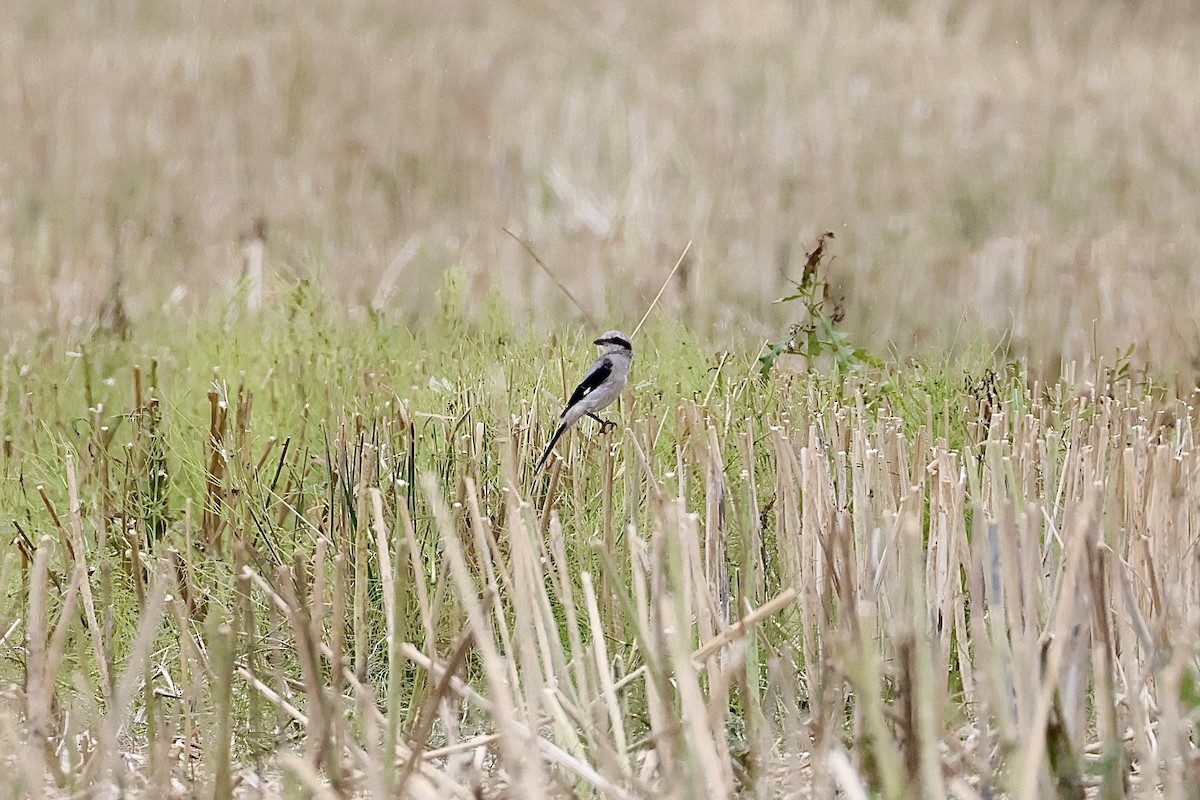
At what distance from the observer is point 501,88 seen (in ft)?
34.1

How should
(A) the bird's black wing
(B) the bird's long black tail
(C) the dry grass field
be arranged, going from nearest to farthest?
1. (C) the dry grass field
2. (B) the bird's long black tail
3. (A) the bird's black wing

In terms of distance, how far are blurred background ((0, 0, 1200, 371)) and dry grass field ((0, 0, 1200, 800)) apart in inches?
1.6

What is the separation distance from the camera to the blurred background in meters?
7.26

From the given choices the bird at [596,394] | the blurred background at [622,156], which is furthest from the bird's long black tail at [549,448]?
the blurred background at [622,156]

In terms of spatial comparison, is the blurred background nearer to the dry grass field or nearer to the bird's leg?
the dry grass field

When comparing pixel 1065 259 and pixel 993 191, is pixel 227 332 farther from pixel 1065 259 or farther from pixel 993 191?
pixel 993 191

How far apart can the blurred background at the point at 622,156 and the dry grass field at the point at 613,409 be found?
0.04 m

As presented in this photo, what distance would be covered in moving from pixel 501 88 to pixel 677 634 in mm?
8927

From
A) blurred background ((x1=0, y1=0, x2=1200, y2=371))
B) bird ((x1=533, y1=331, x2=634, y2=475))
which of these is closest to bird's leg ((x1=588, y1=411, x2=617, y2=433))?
bird ((x1=533, y1=331, x2=634, y2=475))

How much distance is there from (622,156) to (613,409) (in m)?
5.76

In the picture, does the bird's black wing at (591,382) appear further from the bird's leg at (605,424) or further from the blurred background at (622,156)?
the blurred background at (622,156)

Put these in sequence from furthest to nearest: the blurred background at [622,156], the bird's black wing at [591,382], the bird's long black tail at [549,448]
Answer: the blurred background at [622,156] → the bird's black wing at [591,382] → the bird's long black tail at [549,448]

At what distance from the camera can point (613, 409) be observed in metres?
3.92

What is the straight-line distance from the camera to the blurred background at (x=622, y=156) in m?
7.26
